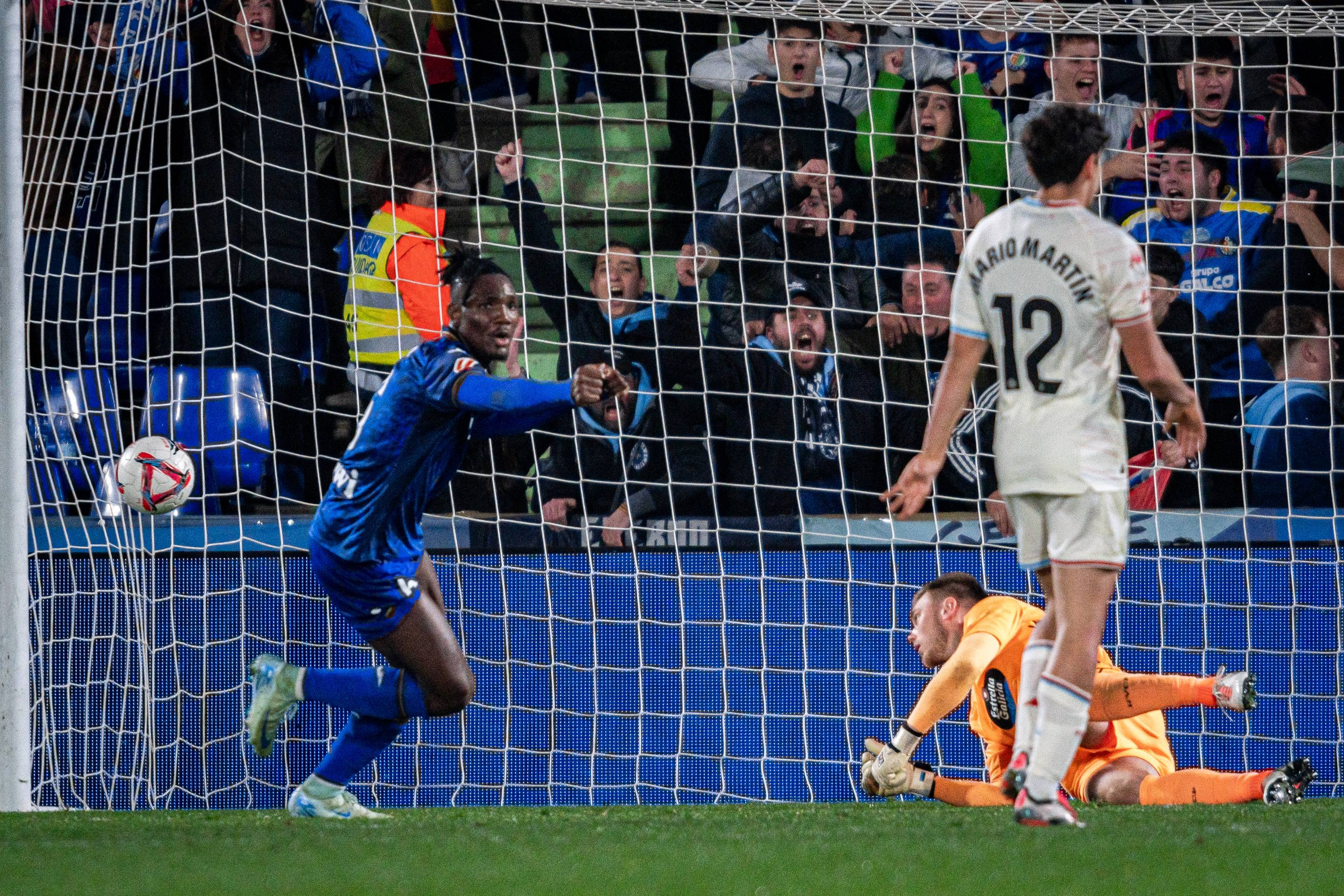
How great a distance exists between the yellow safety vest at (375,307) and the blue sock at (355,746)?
8.94 feet

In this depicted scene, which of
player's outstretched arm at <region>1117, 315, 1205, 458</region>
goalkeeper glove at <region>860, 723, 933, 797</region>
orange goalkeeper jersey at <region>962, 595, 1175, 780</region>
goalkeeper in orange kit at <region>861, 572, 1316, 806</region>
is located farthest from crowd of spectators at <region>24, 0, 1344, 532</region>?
player's outstretched arm at <region>1117, 315, 1205, 458</region>

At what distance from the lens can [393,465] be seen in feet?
13.4

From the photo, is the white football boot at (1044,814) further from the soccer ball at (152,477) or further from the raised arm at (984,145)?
the raised arm at (984,145)

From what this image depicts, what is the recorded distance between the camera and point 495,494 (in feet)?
20.3

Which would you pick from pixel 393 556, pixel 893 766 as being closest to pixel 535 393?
pixel 393 556

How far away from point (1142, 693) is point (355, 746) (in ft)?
7.61

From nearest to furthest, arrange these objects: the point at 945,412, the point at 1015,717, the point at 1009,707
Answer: the point at 945,412 → the point at 1015,717 → the point at 1009,707

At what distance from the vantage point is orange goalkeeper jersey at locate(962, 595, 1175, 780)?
15.2 feet

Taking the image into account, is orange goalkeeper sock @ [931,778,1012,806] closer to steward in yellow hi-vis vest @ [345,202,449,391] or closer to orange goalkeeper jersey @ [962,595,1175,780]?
orange goalkeeper jersey @ [962,595,1175,780]

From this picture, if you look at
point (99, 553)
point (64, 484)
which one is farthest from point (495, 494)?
point (64, 484)

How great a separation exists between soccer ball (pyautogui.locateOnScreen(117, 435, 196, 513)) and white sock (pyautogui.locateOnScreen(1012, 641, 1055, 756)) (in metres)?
2.91

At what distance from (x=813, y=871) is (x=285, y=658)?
3.98 metres

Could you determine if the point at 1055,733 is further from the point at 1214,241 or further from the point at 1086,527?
the point at 1214,241

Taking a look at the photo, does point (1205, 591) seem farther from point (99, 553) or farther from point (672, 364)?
point (99, 553)
